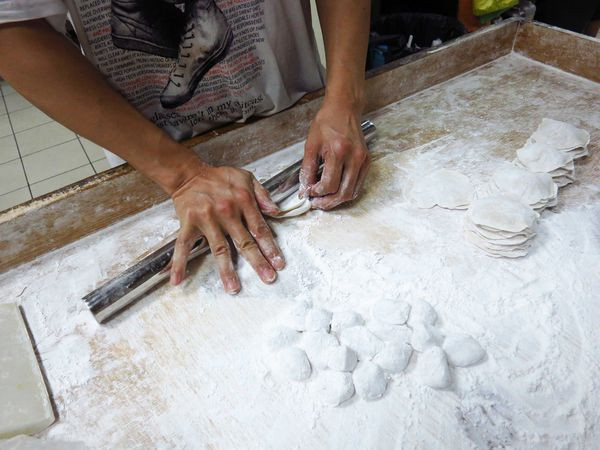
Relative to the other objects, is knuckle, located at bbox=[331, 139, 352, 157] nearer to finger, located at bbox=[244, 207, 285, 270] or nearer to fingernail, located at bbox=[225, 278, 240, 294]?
finger, located at bbox=[244, 207, 285, 270]

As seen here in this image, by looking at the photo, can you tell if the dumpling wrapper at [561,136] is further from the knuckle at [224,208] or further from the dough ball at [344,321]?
the knuckle at [224,208]

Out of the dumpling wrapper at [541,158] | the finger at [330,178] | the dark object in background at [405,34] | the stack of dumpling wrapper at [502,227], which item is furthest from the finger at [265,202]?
the dark object in background at [405,34]

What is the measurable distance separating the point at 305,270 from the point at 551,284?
0.52 m

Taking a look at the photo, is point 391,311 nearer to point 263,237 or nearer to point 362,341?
point 362,341

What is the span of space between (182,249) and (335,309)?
1.19 ft

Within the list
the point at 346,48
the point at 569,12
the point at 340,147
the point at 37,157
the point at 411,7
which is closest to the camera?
the point at 340,147

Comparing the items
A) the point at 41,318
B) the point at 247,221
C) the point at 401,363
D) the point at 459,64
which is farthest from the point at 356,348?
the point at 459,64

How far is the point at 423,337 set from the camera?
76 cm

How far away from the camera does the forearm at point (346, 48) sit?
1131 millimetres

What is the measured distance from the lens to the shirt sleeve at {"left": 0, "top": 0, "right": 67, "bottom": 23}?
0.73 meters

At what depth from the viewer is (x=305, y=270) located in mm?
923

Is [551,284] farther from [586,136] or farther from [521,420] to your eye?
Result: [586,136]

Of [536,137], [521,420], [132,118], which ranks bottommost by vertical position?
[521,420]

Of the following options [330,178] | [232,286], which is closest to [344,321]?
[232,286]
